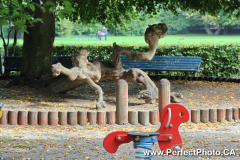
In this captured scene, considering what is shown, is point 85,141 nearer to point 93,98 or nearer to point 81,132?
point 81,132

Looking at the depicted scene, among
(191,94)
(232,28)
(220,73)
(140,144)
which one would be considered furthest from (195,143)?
(232,28)

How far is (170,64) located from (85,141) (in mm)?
7386

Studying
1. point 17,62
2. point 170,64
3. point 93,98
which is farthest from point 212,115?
point 17,62

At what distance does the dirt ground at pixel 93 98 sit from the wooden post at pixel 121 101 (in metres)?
1.33

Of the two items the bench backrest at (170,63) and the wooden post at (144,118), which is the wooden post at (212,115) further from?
the bench backrest at (170,63)

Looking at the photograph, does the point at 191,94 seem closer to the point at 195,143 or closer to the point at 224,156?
the point at 195,143

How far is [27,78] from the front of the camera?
9.45 meters

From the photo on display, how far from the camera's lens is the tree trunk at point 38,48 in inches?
376

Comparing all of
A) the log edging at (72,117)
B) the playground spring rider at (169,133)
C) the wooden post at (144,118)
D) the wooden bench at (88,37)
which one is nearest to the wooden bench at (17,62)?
the log edging at (72,117)

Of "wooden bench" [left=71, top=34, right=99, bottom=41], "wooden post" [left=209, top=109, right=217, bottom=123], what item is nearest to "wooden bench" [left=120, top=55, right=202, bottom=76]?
"wooden post" [left=209, top=109, right=217, bottom=123]

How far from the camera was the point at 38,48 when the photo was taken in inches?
379

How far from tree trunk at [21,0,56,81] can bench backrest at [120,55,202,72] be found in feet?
10.6

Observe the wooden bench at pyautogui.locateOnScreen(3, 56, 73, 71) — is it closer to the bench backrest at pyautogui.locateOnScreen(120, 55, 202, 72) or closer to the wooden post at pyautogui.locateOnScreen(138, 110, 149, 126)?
the bench backrest at pyautogui.locateOnScreen(120, 55, 202, 72)

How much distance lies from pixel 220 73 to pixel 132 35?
4345cm
